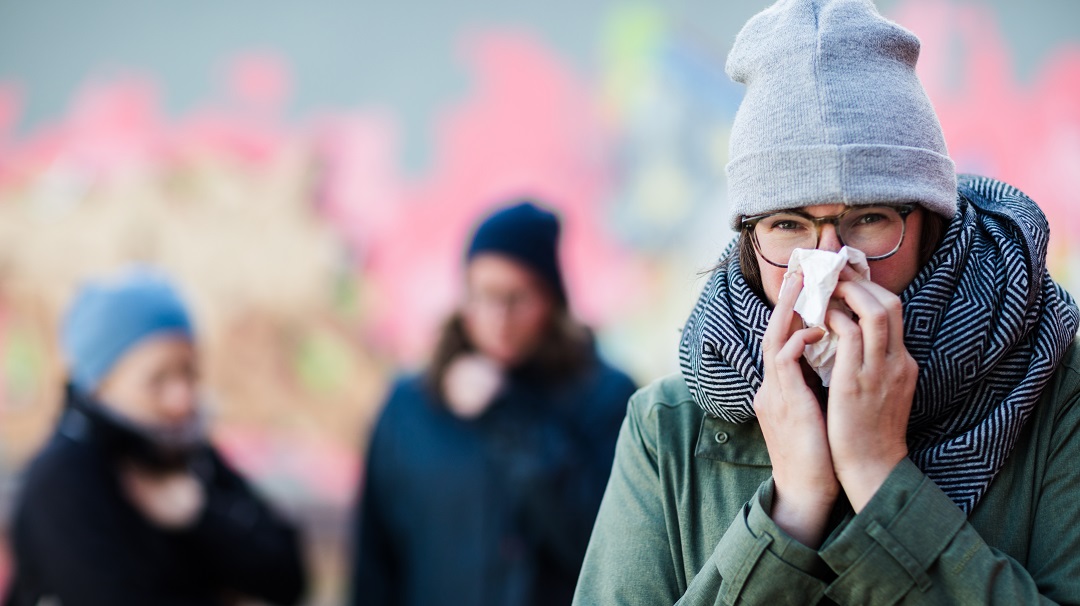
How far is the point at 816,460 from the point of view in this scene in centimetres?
148

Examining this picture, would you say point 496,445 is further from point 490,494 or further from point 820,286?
point 820,286

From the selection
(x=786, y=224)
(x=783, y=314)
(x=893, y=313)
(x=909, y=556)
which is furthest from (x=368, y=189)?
(x=909, y=556)

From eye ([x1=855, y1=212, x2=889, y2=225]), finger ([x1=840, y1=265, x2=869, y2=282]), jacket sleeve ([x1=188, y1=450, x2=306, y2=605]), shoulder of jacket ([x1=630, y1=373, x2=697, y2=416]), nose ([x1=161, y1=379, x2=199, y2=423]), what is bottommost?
jacket sleeve ([x1=188, y1=450, x2=306, y2=605])

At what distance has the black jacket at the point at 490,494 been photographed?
3479 mm

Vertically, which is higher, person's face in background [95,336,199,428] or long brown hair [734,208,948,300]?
long brown hair [734,208,948,300]

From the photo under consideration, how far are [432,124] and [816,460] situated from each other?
3737 mm

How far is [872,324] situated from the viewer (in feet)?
4.80

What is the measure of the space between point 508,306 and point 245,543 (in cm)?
124

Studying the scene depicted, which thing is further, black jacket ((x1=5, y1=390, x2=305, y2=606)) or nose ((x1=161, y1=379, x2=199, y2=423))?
nose ((x1=161, y1=379, x2=199, y2=423))

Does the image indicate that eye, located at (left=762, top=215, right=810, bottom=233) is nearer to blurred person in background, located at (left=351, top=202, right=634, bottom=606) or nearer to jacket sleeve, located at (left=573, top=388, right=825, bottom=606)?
jacket sleeve, located at (left=573, top=388, right=825, bottom=606)

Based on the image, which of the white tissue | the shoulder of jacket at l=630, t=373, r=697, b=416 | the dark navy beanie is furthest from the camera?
the dark navy beanie

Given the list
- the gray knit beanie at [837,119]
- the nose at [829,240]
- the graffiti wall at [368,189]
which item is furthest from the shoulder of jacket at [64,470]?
the nose at [829,240]

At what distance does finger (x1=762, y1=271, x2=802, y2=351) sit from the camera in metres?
1.54

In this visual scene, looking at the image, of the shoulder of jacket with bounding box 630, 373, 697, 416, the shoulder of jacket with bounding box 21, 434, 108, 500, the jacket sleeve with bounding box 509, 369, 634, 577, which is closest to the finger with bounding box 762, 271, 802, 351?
the shoulder of jacket with bounding box 630, 373, 697, 416
